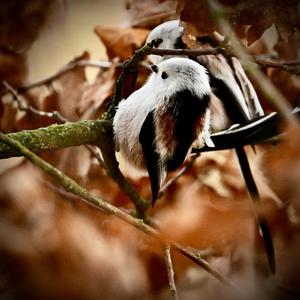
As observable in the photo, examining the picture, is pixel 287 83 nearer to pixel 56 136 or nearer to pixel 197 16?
pixel 197 16

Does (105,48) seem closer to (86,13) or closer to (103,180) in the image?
(86,13)

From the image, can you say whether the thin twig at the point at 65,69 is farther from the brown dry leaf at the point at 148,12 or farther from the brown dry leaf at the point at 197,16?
the brown dry leaf at the point at 197,16

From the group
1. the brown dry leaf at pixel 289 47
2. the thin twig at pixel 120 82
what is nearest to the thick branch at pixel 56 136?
the thin twig at pixel 120 82

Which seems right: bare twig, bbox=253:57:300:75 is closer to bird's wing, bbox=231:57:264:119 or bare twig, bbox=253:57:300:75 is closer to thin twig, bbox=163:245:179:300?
bird's wing, bbox=231:57:264:119

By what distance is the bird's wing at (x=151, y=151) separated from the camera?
49 cm

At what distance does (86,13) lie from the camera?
1.98 feet

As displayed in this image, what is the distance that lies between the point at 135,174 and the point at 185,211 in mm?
103

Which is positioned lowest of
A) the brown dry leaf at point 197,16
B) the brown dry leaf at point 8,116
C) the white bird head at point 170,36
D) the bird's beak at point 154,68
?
the brown dry leaf at point 8,116

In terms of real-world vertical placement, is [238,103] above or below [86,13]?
below

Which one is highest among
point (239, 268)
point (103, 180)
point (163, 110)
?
point (163, 110)

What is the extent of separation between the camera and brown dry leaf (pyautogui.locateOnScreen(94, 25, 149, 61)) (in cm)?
61

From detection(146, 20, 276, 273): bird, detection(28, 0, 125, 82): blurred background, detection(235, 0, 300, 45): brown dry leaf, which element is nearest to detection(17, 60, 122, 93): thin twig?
detection(28, 0, 125, 82): blurred background

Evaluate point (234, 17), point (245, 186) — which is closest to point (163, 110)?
point (234, 17)

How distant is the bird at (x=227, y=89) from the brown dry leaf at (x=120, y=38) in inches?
1.7
